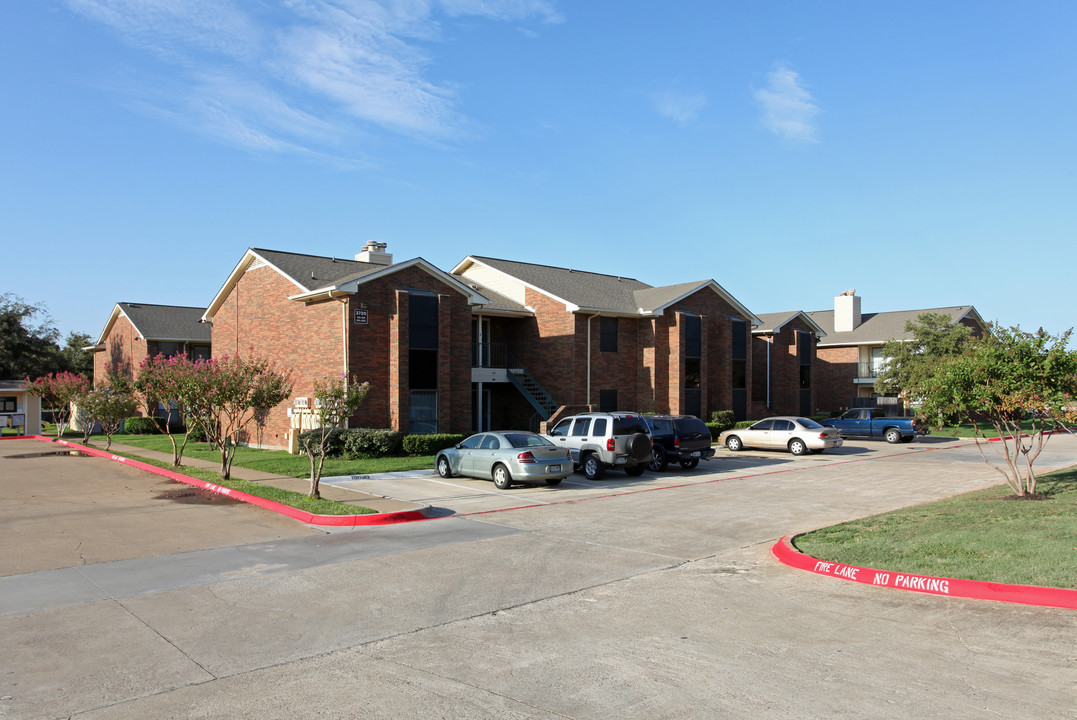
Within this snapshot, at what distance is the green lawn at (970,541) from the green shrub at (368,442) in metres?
15.5

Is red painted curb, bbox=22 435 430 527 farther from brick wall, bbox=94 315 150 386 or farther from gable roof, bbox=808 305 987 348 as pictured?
gable roof, bbox=808 305 987 348

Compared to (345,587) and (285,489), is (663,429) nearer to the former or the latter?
(285,489)

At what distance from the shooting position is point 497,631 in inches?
280

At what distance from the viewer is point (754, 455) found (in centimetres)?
2731

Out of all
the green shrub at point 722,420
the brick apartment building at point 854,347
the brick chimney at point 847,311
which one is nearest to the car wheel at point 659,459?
the green shrub at point 722,420

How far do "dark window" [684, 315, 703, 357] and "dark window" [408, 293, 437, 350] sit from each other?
42.1ft

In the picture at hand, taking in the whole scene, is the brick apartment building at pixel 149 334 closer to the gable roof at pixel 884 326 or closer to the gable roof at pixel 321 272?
the gable roof at pixel 321 272

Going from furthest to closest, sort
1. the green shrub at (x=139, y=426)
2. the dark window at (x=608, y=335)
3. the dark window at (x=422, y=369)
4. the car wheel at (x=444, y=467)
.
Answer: the green shrub at (x=139, y=426), the dark window at (x=608, y=335), the dark window at (x=422, y=369), the car wheel at (x=444, y=467)

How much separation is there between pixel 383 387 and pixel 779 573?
18.8 meters

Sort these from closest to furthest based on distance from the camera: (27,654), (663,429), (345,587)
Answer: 1. (27,654)
2. (345,587)
3. (663,429)

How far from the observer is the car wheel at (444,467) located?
20.0 m

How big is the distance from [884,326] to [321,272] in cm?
3792

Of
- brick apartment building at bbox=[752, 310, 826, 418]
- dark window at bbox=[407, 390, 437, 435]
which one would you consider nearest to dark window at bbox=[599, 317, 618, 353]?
dark window at bbox=[407, 390, 437, 435]

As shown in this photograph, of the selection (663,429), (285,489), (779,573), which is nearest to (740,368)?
(663,429)
